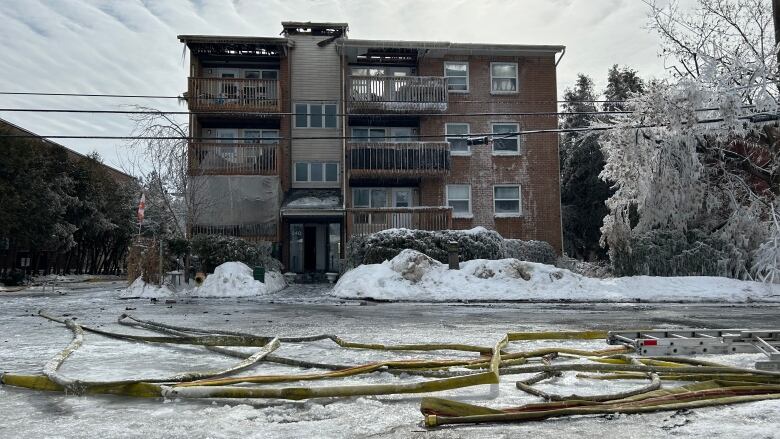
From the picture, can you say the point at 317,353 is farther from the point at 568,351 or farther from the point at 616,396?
the point at 616,396

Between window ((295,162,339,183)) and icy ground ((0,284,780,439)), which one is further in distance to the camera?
window ((295,162,339,183))

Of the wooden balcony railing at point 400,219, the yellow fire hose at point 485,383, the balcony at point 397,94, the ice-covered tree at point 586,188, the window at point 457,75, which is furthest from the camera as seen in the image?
the ice-covered tree at point 586,188

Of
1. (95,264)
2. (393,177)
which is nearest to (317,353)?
(393,177)

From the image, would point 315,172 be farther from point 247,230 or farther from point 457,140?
point 457,140

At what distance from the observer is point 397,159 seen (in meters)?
24.5

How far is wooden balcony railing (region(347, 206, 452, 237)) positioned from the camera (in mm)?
22375

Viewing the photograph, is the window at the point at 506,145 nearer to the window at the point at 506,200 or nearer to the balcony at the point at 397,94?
the window at the point at 506,200

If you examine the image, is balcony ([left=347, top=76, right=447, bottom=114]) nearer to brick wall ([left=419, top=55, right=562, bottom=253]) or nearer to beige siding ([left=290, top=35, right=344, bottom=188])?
brick wall ([left=419, top=55, right=562, bottom=253])

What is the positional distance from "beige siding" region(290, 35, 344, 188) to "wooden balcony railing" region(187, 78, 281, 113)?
1802mm

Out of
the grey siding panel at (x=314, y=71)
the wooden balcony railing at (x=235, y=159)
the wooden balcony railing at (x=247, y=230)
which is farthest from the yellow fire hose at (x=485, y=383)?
the grey siding panel at (x=314, y=71)

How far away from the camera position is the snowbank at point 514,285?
1625cm

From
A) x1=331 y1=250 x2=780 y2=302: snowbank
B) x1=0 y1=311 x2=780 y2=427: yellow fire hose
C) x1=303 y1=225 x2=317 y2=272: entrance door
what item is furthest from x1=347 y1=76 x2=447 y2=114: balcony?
x1=0 y1=311 x2=780 y2=427: yellow fire hose

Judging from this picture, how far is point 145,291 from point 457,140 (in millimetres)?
15144

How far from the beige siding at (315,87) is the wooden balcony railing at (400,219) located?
4.71 metres
